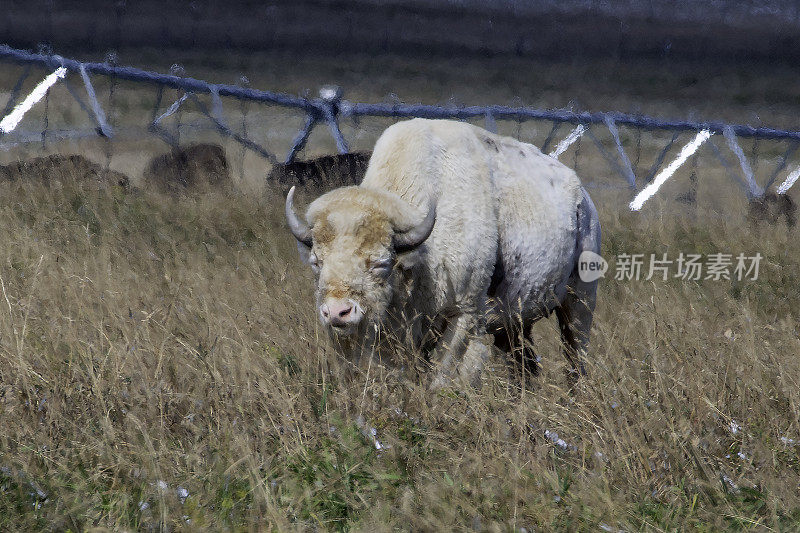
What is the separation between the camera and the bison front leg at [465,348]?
5.13 m

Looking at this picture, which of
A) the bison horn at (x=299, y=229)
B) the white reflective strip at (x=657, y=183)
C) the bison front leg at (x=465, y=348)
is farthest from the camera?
the white reflective strip at (x=657, y=183)

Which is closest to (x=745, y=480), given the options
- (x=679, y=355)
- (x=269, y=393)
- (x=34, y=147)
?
(x=679, y=355)

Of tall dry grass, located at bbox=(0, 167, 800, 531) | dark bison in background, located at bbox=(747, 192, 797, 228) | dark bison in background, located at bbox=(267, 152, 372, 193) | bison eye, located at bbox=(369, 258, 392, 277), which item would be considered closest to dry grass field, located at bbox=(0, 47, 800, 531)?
tall dry grass, located at bbox=(0, 167, 800, 531)

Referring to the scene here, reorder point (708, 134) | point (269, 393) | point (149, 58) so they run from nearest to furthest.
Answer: point (269, 393) < point (708, 134) < point (149, 58)

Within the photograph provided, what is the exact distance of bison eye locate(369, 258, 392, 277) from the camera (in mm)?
4590

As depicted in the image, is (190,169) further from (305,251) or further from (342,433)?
(342,433)

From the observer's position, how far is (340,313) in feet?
14.1

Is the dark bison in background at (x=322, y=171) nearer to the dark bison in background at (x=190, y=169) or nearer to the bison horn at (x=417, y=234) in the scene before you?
the dark bison in background at (x=190, y=169)

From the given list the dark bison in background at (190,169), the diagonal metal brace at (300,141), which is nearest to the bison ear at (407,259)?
the dark bison in background at (190,169)

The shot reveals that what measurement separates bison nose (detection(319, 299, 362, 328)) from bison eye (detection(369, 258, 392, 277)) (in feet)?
0.93

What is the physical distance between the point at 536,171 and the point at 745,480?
290cm

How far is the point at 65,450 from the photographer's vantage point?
367 centimetres

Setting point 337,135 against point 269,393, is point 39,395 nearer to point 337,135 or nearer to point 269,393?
point 269,393

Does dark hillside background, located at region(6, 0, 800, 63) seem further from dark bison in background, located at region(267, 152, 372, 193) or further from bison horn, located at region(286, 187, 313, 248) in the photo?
bison horn, located at region(286, 187, 313, 248)
